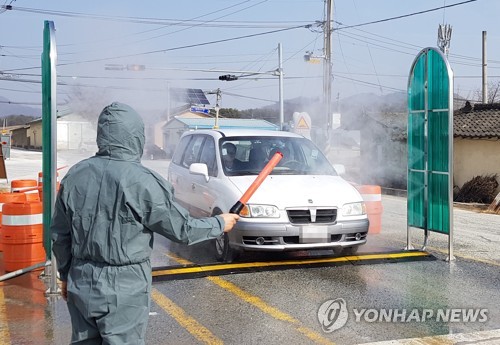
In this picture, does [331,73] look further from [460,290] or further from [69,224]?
[69,224]

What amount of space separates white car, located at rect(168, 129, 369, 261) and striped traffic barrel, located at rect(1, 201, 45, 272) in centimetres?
200

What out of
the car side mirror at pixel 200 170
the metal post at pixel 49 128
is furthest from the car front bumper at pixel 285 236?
the metal post at pixel 49 128

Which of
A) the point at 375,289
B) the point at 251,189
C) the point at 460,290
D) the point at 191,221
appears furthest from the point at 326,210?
the point at 191,221

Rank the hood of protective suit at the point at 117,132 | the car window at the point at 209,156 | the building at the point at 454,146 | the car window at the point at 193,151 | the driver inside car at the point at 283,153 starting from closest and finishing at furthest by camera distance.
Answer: the hood of protective suit at the point at 117,132
the car window at the point at 209,156
the driver inside car at the point at 283,153
the car window at the point at 193,151
the building at the point at 454,146

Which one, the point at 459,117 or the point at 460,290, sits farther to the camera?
the point at 459,117

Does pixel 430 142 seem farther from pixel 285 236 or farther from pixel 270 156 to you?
pixel 285 236

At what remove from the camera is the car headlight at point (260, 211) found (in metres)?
6.43

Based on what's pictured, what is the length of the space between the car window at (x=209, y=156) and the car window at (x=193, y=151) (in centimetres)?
20

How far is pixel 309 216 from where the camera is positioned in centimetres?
648

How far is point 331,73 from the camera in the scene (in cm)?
2555

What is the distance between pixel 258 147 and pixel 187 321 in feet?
11.3

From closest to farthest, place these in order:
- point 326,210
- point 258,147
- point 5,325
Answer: point 5,325
point 326,210
point 258,147

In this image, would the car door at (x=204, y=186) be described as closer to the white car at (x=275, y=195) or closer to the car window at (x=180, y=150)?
the white car at (x=275, y=195)

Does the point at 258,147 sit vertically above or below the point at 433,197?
above
